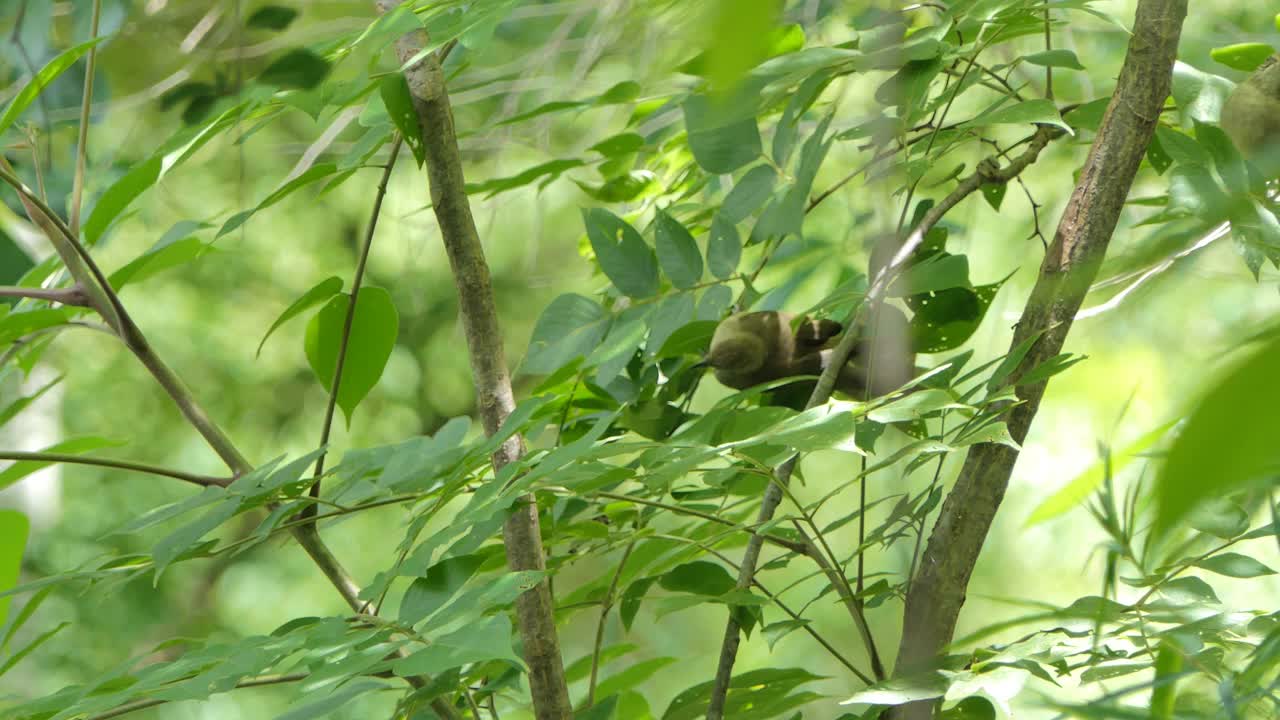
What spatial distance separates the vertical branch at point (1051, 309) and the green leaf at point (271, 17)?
35cm

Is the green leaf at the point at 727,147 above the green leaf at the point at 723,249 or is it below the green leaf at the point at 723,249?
above

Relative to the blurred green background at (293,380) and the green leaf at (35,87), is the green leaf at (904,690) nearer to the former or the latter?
the green leaf at (35,87)

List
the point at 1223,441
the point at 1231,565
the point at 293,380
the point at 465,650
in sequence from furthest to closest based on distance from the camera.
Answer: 1. the point at 293,380
2. the point at 1231,565
3. the point at 465,650
4. the point at 1223,441

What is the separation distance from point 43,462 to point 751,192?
39 centimetres

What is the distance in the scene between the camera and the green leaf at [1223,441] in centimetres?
8

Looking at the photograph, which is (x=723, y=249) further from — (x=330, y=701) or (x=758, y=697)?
(x=330, y=701)

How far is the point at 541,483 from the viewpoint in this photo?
0.43 m

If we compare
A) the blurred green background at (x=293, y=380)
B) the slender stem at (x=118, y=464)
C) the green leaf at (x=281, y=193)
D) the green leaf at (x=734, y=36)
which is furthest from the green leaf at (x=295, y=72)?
the blurred green background at (x=293, y=380)

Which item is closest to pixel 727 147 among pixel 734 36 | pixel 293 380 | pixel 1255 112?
pixel 1255 112

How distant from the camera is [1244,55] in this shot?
52 cm

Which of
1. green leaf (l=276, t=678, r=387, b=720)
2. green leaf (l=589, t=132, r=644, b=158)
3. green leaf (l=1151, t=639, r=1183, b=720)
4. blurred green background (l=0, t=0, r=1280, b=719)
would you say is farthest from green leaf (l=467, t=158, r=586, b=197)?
blurred green background (l=0, t=0, r=1280, b=719)

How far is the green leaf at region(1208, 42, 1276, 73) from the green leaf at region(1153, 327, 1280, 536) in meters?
0.51

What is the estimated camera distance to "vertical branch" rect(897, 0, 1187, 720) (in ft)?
1.45

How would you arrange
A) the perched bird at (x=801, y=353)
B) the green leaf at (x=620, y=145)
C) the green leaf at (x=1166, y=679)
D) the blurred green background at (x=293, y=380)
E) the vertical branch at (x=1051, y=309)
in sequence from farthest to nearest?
the blurred green background at (x=293, y=380) < the green leaf at (x=620, y=145) < the perched bird at (x=801, y=353) < the vertical branch at (x=1051, y=309) < the green leaf at (x=1166, y=679)
